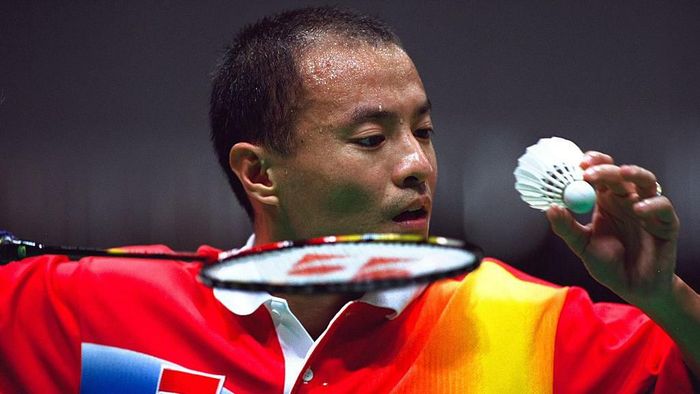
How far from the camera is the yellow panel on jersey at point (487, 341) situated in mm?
1525

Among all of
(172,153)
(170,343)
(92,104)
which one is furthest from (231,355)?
(92,104)

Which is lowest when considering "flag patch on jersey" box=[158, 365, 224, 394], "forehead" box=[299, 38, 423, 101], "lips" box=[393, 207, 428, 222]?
"flag patch on jersey" box=[158, 365, 224, 394]

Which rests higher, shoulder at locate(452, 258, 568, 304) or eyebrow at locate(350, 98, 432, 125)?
eyebrow at locate(350, 98, 432, 125)

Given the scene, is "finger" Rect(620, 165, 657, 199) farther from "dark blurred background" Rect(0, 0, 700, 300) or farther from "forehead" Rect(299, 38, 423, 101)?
"dark blurred background" Rect(0, 0, 700, 300)

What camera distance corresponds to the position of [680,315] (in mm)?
1360

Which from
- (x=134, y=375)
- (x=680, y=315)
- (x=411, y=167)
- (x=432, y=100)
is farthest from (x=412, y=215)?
(x=432, y=100)

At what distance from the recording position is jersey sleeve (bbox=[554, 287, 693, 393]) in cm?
147

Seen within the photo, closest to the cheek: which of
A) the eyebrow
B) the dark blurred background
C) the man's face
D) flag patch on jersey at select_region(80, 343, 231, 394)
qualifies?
the man's face

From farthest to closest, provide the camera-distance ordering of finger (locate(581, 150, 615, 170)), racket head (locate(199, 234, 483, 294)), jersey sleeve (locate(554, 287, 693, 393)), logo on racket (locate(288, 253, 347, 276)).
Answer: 1. jersey sleeve (locate(554, 287, 693, 393))
2. finger (locate(581, 150, 615, 170))
3. logo on racket (locate(288, 253, 347, 276))
4. racket head (locate(199, 234, 483, 294))

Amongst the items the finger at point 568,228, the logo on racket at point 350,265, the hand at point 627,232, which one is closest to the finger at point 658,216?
the hand at point 627,232

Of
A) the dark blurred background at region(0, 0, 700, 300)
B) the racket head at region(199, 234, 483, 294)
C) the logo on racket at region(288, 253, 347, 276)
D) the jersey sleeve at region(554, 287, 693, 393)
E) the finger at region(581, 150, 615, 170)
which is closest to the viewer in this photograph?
the racket head at region(199, 234, 483, 294)

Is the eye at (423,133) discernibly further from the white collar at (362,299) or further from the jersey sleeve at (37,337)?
the jersey sleeve at (37,337)

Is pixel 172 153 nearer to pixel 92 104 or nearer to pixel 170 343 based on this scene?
pixel 92 104

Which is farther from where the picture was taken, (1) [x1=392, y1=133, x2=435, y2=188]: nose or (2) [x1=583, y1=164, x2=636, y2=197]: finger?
(1) [x1=392, y1=133, x2=435, y2=188]: nose
